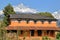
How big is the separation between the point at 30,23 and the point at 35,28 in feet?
15.0

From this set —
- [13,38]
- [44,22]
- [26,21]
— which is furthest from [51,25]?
[13,38]

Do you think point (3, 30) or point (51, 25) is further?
point (51, 25)

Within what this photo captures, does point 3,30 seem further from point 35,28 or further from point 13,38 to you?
point 35,28

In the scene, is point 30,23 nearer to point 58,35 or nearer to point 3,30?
point 58,35

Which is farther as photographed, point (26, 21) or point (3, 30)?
point (26, 21)

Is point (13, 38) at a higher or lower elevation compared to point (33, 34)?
higher

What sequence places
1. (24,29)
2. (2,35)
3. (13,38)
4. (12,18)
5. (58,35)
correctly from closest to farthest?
(2,35) < (13,38) < (24,29) < (12,18) < (58,35)

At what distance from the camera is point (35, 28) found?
2239 inches

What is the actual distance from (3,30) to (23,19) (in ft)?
129

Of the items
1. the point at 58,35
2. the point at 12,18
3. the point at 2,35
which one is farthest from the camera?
the point at 58,35

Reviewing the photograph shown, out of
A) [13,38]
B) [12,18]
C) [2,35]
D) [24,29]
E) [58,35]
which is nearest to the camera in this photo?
[2,35]

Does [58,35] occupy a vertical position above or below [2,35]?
below

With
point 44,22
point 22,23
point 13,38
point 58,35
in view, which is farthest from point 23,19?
point 13,38

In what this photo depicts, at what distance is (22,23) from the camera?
61.0 m
